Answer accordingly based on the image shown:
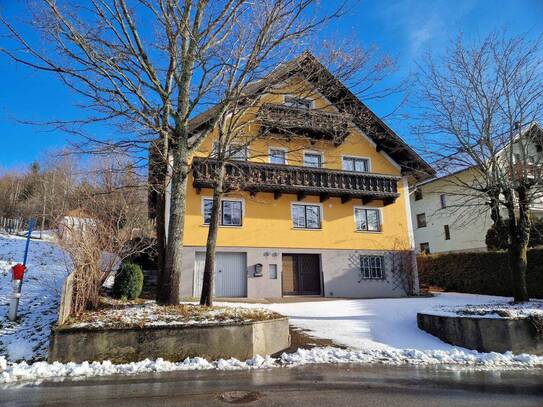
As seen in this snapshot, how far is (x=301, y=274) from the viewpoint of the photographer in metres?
20.3

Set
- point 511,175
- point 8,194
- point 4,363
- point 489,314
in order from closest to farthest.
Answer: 1. point 4,363
2. point 489,314
3. point 511,175
4. point 8,194

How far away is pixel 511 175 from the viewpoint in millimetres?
12203

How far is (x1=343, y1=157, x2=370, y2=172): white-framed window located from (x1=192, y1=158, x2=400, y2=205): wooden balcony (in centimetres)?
128

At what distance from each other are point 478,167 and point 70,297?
12.6 metres

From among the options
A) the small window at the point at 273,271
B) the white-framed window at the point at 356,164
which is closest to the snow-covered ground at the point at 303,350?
the small window at the point at 273,271

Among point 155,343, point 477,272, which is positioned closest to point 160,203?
point 155,343

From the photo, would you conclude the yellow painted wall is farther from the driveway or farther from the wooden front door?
the driveway

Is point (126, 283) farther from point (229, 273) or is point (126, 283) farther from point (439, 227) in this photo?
point (439, 227)

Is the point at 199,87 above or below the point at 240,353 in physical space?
above

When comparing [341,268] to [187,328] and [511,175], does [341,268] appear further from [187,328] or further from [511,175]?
[187,328]

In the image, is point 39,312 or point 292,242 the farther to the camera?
point 292,242

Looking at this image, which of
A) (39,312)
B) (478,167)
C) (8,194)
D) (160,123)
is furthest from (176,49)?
(8,194)

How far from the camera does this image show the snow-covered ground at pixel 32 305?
25.8 feet

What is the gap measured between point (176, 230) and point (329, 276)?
39.7 ft
